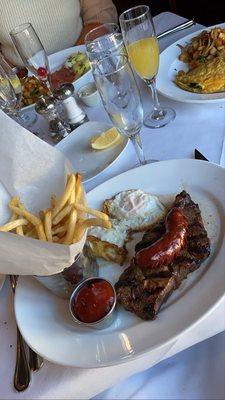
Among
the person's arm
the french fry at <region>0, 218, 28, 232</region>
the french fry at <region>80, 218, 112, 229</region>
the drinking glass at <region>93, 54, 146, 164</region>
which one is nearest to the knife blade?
the drinking glass at <region>93, 54, 146, 164</region>

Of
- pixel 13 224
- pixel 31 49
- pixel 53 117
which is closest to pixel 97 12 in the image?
pixel 31 49

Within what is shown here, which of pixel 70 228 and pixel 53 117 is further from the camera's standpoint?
pixel 53 117

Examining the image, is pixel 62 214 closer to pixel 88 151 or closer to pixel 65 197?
pixel 65 197

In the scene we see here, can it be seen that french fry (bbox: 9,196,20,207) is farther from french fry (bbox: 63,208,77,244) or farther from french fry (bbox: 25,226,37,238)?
french fry (bbox: 63,208,77,244)

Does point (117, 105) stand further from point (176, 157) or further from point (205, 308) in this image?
point (205, 308)

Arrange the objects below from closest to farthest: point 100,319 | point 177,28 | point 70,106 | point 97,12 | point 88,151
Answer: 1. point 100,319
2. point 88,151
3. point 70,106
4. point 177,28
5. point 97,12

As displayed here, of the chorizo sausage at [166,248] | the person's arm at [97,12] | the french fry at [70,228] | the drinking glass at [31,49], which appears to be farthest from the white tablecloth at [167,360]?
the person's arm at [97,12]

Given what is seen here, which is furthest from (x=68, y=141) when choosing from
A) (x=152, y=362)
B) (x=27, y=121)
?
(x=152, y=362)
